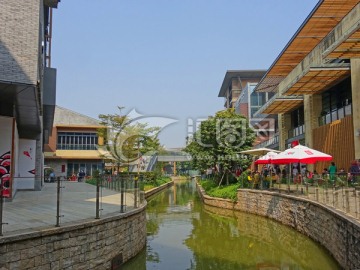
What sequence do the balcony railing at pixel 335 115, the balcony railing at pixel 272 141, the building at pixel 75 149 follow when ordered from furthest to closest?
1. the building at pixel 75 149
2. the balcony railing at pixel 272 141
3. the balcony railing at pixel 335 115

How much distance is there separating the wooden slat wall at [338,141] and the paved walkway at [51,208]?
42.5 ft

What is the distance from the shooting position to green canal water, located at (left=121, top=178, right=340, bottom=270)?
33.1ft

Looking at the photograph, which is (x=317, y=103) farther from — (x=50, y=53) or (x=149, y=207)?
(x=50, y=53)

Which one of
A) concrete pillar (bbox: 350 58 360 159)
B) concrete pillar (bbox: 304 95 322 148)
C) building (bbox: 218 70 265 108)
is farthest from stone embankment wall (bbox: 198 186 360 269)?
building (bbox: 218 70 265 108)

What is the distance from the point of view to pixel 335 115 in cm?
2253

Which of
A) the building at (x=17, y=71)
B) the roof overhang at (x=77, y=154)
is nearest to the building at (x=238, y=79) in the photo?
the roof overhang at (x=77, y=154)

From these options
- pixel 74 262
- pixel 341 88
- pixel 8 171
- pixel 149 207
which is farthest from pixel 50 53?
pixel 74 262

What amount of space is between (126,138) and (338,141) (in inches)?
872

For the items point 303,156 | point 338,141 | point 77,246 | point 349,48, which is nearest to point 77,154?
point 338,141

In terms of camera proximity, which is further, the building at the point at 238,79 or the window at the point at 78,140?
the building at the point at 238,79

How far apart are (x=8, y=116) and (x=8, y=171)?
1.92 m

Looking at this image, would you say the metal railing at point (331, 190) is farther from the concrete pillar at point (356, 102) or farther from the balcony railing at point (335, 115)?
the balcony railing at point (335, 115)

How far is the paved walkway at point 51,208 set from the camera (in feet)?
24.6

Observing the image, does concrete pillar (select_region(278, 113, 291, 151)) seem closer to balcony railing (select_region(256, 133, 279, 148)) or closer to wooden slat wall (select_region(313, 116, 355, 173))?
balcony railing (select_region(256, 133, 279, 148))
